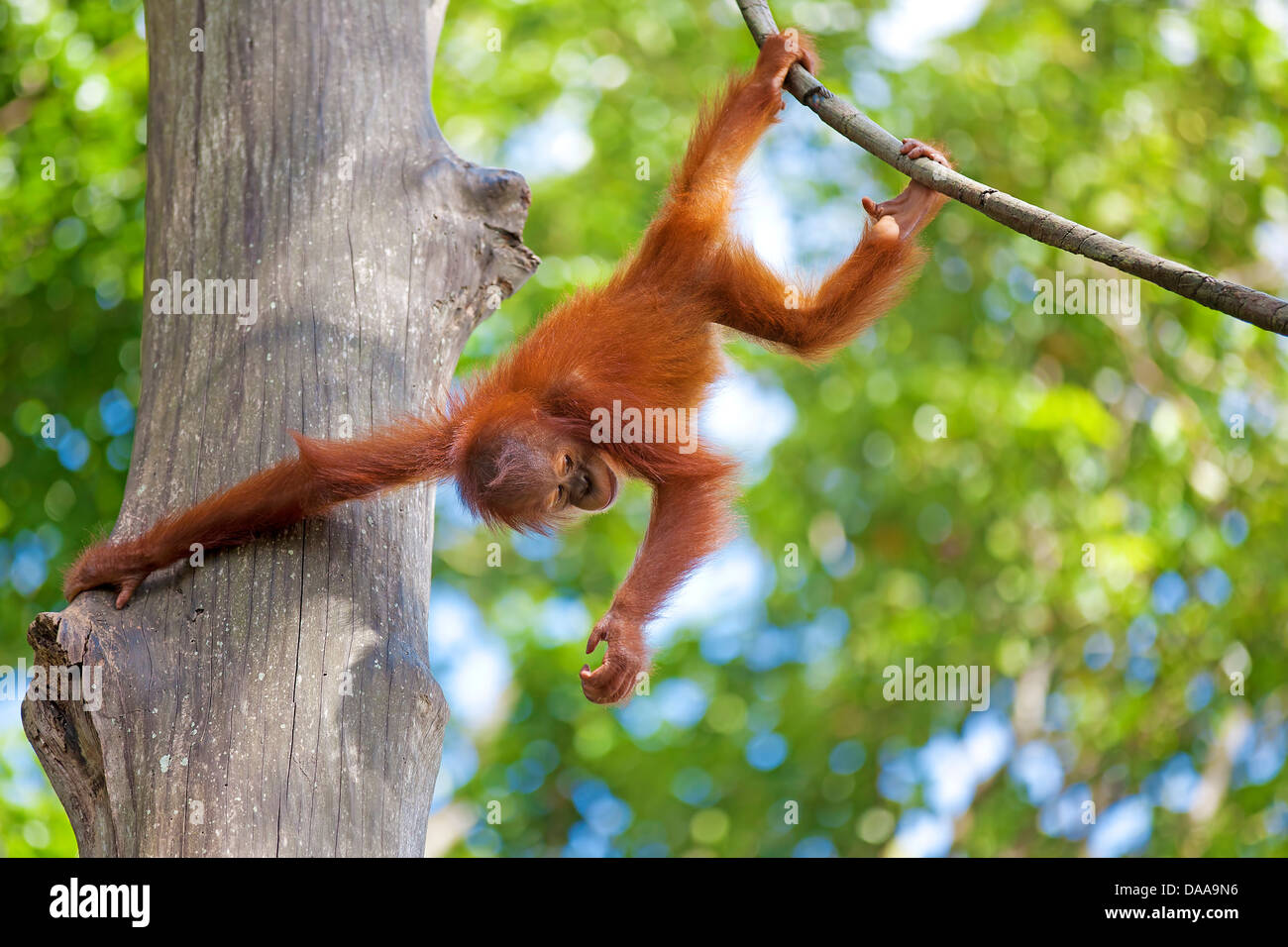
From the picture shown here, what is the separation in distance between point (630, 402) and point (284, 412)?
0.96 metres

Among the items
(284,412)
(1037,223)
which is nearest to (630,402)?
(284,412)

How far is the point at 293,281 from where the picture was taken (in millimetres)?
3354

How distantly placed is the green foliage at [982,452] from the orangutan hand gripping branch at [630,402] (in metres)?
3.67

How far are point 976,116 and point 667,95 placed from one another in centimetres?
213

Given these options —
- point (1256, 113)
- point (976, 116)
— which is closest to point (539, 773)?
point (976, 116)

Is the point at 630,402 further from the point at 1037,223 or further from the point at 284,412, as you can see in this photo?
the point at 1037,223

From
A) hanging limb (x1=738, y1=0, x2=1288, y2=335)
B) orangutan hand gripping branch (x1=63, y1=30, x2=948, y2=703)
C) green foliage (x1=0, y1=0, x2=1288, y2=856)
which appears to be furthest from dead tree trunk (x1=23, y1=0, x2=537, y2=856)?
green foliage (x1=0, y1=0, x2=1288, y2=856)

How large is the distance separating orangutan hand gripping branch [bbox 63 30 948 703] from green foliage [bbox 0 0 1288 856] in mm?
3665

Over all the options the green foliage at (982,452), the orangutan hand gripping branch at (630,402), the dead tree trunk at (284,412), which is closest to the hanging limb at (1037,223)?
the orangutan hand gripping branch at (630,402)

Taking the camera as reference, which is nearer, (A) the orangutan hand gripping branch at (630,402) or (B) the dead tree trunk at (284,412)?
(B) the dead tree trunk at (284,412)

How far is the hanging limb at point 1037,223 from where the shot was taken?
2.21m

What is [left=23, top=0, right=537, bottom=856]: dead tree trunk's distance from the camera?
2.74 meters

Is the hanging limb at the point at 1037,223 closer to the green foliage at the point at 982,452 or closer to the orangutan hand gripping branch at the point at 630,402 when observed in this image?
the orangutan hand gripping branch at the point at 630,402

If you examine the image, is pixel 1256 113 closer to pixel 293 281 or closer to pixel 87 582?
pixel 293 281
